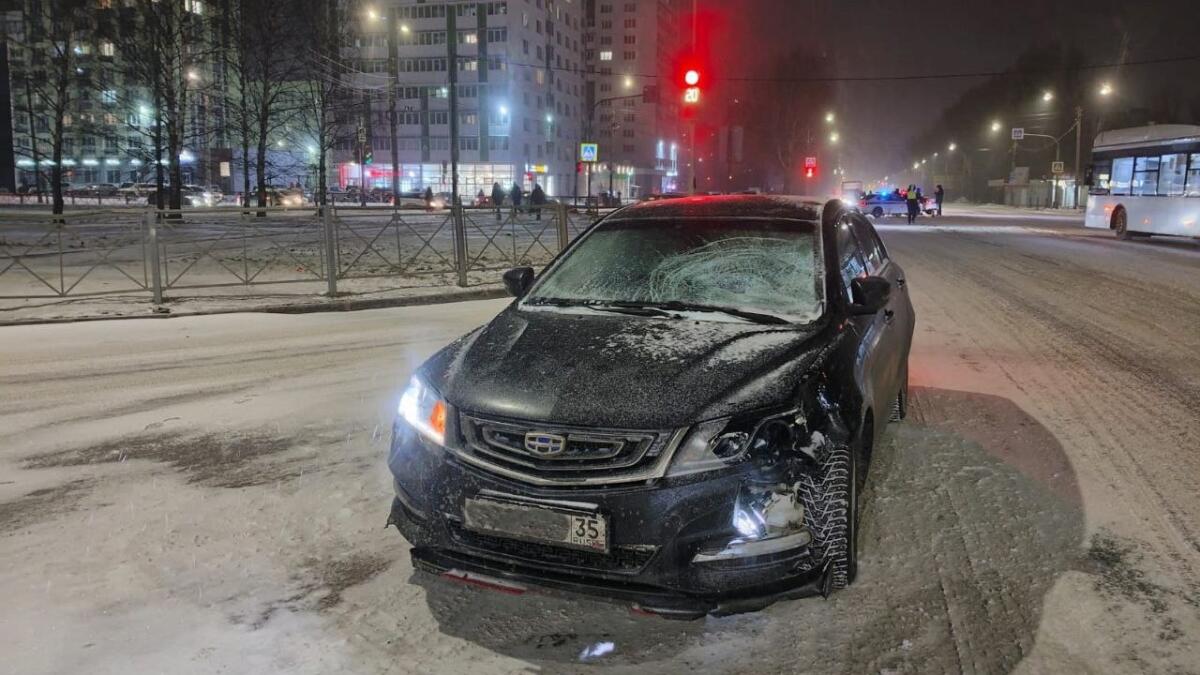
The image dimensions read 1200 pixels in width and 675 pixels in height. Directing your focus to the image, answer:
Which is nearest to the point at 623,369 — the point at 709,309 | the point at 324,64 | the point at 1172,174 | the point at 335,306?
the point at 709,309

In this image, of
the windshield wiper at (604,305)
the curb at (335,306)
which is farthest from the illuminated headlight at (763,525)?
the curb at (335,306)

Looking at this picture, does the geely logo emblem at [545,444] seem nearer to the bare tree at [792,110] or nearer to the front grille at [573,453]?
the front grille at [573,453]

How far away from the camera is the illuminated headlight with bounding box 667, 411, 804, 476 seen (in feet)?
9.37

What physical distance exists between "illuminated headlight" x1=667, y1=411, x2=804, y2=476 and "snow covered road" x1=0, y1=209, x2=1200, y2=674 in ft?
2.52

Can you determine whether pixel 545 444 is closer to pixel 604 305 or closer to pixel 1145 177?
pixel 604 305

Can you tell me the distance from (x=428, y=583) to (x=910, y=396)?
4.48 metres

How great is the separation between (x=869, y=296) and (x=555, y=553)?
6.80 ft

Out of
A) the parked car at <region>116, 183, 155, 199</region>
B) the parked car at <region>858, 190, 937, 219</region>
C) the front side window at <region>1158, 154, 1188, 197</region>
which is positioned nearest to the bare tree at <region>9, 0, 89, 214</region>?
the parked car at <region>116, 183, 155, 199</region>

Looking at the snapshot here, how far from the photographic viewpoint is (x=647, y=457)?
2.88 metres

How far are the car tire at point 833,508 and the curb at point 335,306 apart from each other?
8486 mm

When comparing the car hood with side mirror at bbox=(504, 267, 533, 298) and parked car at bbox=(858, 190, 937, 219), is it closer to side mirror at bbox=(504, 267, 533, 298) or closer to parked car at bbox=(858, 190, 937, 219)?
side mirror at bbox=(504, 267, 533, 298)

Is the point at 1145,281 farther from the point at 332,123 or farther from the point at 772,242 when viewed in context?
the point at 332,123

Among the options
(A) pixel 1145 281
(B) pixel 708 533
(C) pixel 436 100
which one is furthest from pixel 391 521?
(C) pixel 436 100

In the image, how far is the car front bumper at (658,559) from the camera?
2.82 metres
